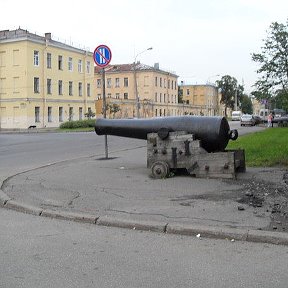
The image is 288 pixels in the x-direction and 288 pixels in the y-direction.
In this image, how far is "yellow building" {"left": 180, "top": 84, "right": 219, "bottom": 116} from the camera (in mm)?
125938

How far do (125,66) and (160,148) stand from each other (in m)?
95.0

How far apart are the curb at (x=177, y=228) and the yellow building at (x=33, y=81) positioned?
53.8 m

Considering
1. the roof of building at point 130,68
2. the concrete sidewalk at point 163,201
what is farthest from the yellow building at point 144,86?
the concrete sidewalk at point 163,201

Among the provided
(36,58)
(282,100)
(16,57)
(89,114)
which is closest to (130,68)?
(89,114)

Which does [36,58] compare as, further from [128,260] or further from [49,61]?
[128,260]

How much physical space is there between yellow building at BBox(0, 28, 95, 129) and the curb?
176 feet

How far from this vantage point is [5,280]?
4.33 meters

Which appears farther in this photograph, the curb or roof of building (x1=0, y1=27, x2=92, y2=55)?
roof of building (x1=0, y1=27, x2=92, y2=55)

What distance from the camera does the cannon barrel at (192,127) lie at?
385 inches

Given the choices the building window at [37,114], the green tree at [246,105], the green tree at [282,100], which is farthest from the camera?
the green tree at [246,105]

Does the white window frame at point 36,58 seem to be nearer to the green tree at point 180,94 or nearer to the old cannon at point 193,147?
the old cannon at point 193,147

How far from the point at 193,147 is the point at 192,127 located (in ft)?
1.50

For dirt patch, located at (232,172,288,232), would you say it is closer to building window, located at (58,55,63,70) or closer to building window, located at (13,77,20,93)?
building window, located at (13,77,20,93)

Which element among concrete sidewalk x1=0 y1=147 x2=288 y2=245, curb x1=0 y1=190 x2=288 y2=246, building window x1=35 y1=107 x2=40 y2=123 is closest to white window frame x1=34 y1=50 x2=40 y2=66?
building window x1=35 y1=107 x2=40 y2=123
